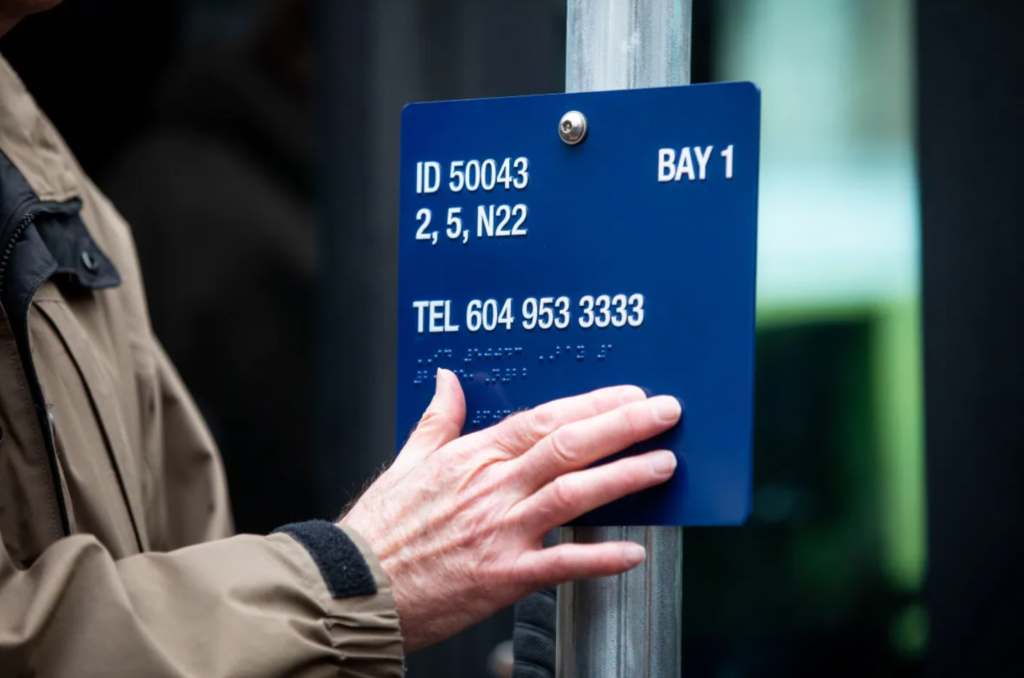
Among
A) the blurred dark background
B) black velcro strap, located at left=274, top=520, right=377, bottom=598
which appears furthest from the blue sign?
the blurred dark background

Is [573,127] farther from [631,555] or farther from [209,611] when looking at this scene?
[209,611]

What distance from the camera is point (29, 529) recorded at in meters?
1.53

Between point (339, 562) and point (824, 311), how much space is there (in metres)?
1.81

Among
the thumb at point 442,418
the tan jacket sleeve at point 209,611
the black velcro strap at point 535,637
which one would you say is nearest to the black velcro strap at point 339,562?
the tan jacket sleeve at point 209,611

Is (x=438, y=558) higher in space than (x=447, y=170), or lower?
lower

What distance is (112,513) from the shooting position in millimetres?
1676

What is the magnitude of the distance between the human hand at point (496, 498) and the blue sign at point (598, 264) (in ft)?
0.10

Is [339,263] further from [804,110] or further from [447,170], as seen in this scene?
[447,170]

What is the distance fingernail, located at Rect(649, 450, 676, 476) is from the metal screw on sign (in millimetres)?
324

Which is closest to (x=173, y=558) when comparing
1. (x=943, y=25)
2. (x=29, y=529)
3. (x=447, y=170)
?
(x=29, y=529)

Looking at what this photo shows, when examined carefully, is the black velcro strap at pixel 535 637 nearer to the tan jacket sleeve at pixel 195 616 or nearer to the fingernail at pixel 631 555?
the tan jacket sleeve at pixel 195 616

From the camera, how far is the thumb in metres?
1.31

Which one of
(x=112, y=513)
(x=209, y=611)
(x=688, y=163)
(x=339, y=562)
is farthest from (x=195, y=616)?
(x=688, y=163)

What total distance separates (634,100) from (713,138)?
0.09 meters
